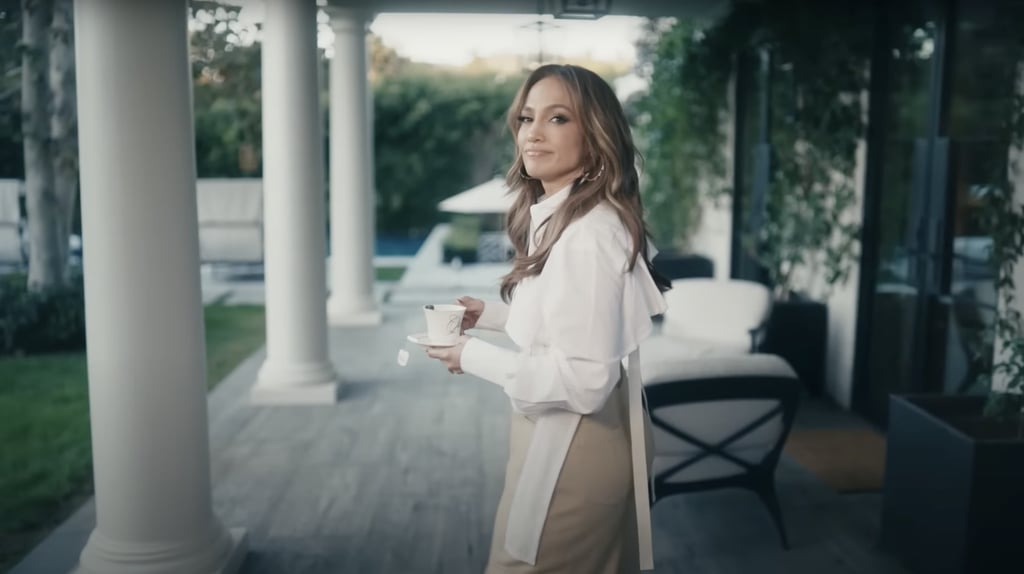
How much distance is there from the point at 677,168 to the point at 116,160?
6568 millimetres

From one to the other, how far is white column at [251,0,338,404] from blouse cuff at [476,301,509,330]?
3722 mm

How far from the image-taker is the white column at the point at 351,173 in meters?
8.32

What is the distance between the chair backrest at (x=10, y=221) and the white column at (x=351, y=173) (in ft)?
8.53

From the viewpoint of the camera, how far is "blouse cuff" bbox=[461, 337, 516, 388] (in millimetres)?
1666

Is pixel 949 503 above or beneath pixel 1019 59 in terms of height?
beneath

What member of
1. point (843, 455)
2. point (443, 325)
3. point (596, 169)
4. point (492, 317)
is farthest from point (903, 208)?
point (443, 325)

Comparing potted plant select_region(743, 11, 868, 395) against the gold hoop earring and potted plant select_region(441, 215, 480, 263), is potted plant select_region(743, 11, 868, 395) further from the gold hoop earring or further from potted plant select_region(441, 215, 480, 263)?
potted plant select_region(441, 215, 480, 263)

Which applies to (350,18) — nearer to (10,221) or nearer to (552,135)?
(10,221)

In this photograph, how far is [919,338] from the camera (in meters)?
4.81

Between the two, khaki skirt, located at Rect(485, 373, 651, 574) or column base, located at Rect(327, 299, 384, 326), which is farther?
column base, located at Rect(327, 299, 384, 326)

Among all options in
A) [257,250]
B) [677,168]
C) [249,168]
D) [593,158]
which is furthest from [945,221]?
[249,168]

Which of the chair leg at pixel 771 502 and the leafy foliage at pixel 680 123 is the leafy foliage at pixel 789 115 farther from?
the chair leg at pixel 771 502

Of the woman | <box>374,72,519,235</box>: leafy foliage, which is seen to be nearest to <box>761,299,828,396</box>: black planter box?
the woman

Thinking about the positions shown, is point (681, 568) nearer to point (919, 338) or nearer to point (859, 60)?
point (919, 338)
